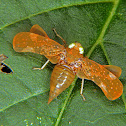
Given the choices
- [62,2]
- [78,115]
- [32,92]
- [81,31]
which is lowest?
[78,115]

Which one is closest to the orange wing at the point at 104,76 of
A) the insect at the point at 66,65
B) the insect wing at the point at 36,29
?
the insect at the point at 66,65

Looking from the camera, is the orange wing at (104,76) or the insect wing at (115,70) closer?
the orange wing at (104,76)

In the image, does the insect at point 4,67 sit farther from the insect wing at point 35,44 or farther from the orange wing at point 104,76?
the orange wing at point 104,76

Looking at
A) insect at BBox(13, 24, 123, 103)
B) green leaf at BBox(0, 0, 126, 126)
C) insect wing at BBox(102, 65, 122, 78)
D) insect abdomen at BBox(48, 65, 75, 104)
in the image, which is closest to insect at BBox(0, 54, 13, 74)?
green leaf at BBox(0, 0, 126, 126)

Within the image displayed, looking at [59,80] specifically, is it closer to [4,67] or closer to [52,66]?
[52,66]

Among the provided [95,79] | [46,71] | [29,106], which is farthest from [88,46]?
[29,106]

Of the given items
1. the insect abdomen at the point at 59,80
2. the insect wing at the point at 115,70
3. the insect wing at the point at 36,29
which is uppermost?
the insect wing at the point at 36,29

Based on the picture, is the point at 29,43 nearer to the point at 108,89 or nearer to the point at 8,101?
the point at 8,101
